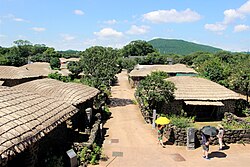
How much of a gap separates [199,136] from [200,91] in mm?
8047

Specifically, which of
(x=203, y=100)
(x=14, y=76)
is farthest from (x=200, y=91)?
(x=14, y=76)

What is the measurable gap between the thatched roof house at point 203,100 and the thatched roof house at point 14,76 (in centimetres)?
2103

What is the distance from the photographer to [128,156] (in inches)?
602

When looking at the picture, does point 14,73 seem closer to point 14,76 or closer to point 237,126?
point 14,76

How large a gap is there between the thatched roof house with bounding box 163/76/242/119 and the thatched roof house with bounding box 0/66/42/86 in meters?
21.0

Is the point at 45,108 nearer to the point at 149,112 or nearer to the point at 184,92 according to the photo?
the point at 149,112

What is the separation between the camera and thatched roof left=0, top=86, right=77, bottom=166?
29.0ft

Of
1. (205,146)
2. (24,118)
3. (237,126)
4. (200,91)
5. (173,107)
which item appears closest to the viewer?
(24,118)

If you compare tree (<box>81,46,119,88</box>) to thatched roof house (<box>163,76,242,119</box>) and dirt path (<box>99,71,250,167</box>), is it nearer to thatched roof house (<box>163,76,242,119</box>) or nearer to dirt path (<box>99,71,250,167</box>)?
thatched roof house (<box>163,76,242,119</box>)

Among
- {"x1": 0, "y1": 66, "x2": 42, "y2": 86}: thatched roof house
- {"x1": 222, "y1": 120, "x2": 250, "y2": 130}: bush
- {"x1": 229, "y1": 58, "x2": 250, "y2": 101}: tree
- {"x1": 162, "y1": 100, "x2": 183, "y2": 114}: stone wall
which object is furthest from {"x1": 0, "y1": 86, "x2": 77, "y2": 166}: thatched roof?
{"x1": 0, "y1": 66, "x2": 42, "y2": 86}: thatched roof house

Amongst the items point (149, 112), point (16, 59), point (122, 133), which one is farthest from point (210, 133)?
point (16, 59)

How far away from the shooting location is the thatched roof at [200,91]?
23688 mm

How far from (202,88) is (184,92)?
2003 millimetres

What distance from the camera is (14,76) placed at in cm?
3506
